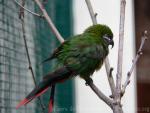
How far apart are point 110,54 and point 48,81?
4.26ft

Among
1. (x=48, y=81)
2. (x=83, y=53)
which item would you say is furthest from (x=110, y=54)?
(x=48, y=81)

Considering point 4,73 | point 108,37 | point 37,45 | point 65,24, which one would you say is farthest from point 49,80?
point 65,24

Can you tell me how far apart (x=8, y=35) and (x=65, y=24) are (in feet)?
1.76

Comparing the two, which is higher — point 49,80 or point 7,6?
point 7,6

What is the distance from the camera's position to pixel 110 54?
2955 millimetres

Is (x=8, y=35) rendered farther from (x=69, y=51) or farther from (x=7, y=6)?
(x=69, y=51)

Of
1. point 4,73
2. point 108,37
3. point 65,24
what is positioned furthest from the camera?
point 65,24

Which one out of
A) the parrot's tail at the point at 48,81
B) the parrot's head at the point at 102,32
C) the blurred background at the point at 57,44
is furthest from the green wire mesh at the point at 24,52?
the parrot's tail at the point at 48,81

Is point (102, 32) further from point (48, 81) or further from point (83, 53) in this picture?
point (48, 81)

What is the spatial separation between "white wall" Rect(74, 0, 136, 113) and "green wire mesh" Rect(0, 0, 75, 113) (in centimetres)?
7

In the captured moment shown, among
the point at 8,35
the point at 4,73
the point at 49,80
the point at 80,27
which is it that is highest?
the point at 80,27

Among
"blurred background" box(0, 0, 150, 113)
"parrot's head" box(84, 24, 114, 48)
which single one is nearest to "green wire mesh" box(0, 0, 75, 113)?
"blurred background" box(0, 0, 150, 113)

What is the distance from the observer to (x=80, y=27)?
117 inches

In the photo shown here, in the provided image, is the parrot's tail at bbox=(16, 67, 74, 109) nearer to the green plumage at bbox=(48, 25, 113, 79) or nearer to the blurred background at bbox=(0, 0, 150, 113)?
the green plumage at bbox=(48, 25, 113, 79)
